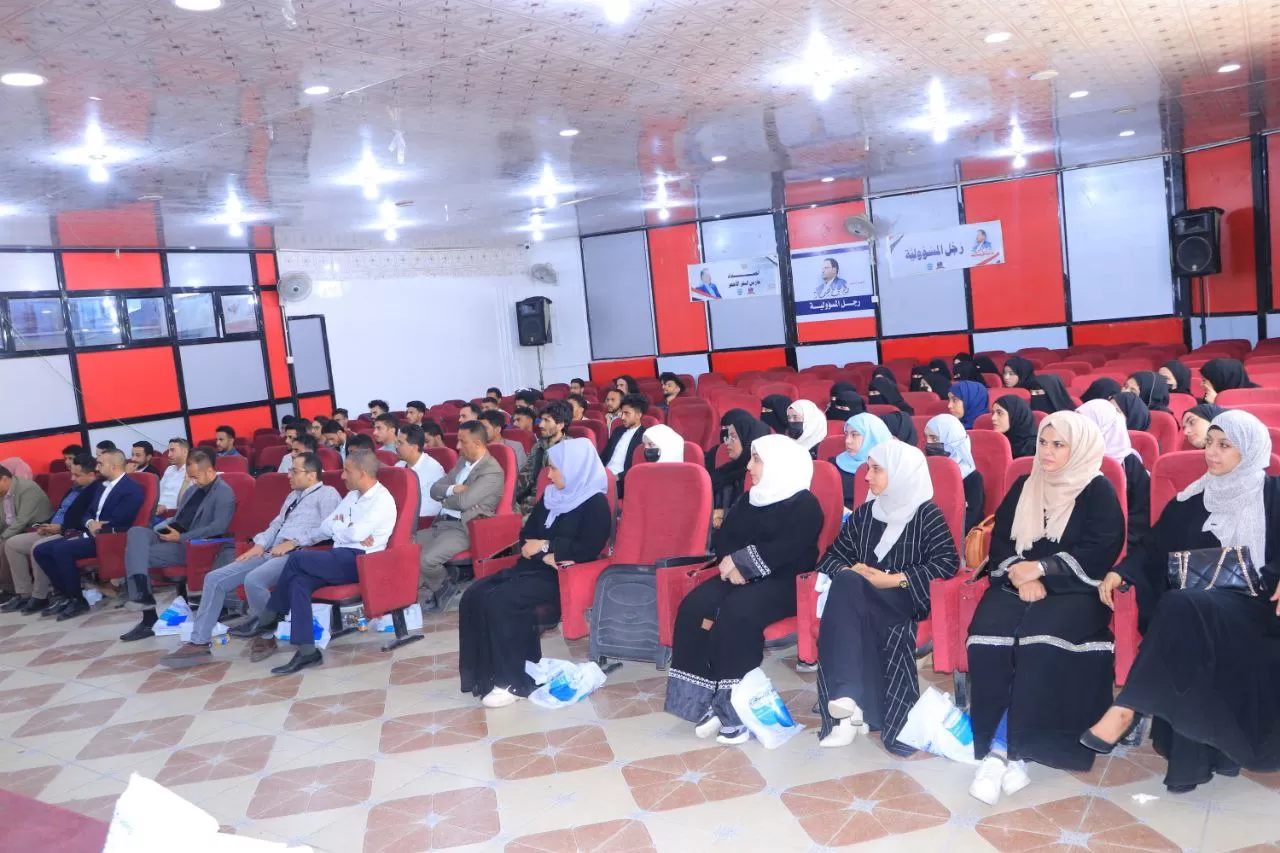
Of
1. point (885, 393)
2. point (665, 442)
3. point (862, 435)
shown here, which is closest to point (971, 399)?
point (885, 393)

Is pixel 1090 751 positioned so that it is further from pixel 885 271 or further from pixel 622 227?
pixel 622 227

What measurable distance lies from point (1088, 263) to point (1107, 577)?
10634mm

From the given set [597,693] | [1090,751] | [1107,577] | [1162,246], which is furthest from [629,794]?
[1162,246]

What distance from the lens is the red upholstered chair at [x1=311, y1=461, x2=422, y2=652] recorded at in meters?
5.52

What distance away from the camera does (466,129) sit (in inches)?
294

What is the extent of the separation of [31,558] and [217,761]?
176 inches

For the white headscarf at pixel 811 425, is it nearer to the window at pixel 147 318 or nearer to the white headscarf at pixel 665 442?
the white headscarf at pixel 665 442

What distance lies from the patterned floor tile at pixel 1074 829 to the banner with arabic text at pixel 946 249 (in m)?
11.4

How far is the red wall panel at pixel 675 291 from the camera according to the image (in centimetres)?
1599

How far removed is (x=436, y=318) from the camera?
1609 centimetres

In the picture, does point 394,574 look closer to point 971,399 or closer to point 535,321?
point 971,399

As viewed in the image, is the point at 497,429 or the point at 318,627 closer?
the point at 318,627

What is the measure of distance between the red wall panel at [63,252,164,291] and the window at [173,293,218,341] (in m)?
0.34

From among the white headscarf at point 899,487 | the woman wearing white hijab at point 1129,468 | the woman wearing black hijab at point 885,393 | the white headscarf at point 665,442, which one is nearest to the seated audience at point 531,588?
the white headscarf at point 665,442
